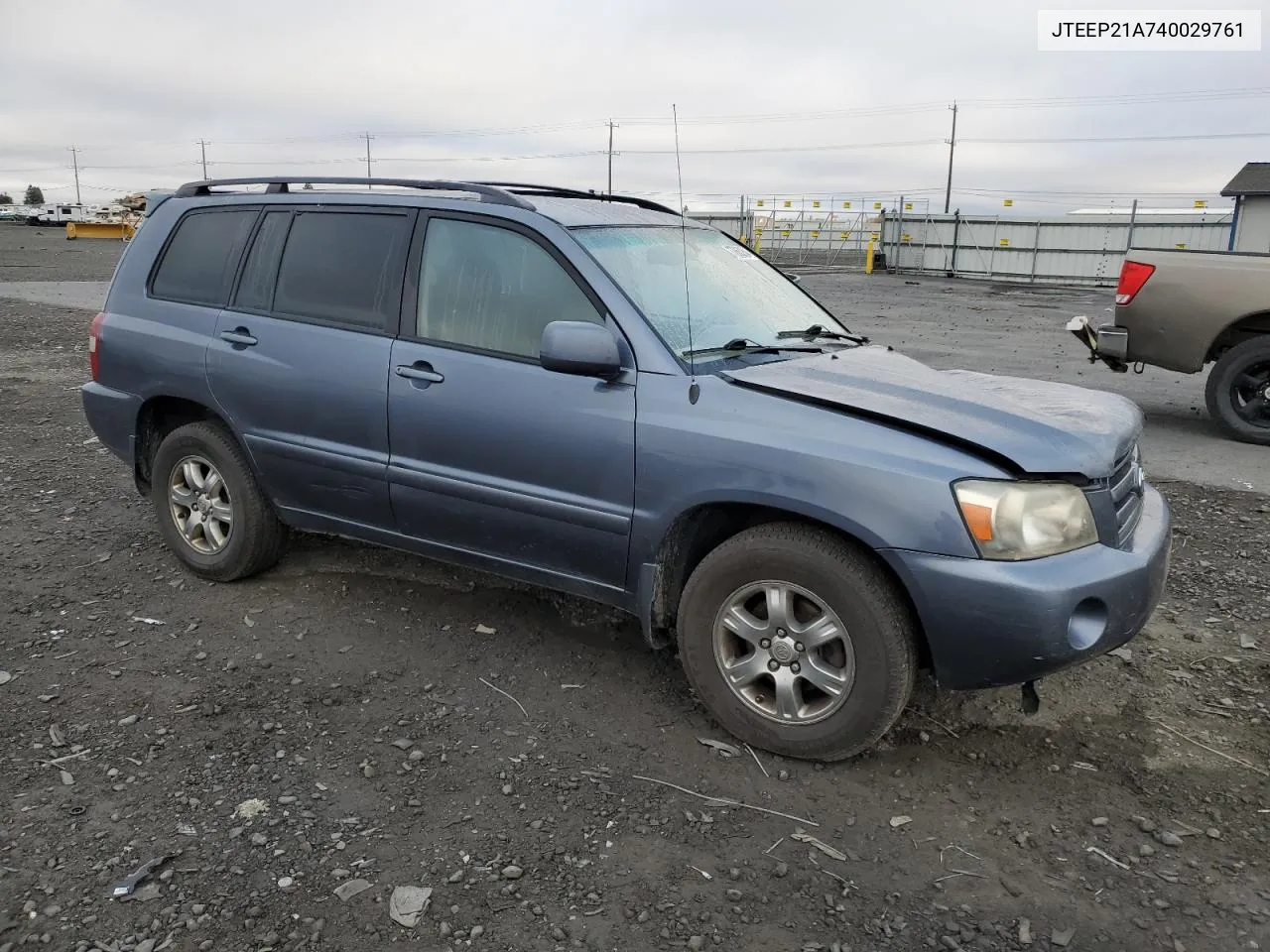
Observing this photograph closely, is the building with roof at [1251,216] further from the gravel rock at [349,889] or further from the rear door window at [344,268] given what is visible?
the gravel rock at [349,889]

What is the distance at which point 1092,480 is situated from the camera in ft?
10.2

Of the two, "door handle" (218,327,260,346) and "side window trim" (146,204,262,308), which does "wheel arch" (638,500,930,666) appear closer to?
"door handle" (218,327,260,346)

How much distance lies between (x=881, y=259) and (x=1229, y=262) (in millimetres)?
27120

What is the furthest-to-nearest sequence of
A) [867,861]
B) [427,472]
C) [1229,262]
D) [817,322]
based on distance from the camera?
1. [1229,262]
2. [817,322]
3. [427,472]
4. [867,861]

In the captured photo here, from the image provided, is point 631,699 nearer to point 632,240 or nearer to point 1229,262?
point 632,240

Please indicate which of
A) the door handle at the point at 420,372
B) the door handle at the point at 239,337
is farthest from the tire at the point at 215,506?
the door handle at the point at 420,372

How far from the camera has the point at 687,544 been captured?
353cm

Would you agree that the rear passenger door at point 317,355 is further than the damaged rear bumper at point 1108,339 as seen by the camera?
No

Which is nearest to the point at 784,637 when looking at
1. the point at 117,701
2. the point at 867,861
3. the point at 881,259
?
the point at 867,861

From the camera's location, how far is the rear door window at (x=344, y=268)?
161 inches

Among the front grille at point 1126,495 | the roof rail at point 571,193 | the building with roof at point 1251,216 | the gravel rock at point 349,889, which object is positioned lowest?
the gravel rock at point 349,889

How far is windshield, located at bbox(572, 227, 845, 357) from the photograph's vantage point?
3695mm

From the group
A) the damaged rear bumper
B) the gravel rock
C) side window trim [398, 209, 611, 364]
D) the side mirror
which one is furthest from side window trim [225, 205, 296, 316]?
the damaged rear bumper

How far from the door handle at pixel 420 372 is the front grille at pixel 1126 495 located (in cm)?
239
